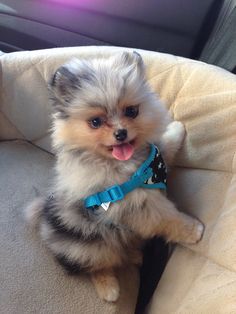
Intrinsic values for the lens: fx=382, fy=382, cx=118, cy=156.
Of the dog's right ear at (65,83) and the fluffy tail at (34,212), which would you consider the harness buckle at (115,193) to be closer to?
the dog's right ear at (65,83)

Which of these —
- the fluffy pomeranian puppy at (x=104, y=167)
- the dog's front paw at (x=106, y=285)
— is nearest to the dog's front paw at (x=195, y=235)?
the fluffy pomeranian puppy at (x=104, y=167)

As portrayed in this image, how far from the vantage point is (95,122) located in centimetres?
102

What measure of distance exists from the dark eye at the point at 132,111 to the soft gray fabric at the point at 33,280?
578mm

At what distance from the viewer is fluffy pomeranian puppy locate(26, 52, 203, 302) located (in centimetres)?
102

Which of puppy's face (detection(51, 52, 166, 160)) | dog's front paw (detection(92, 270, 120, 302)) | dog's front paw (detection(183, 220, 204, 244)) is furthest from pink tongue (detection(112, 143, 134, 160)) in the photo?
dog's front paw (detection(92, 270, 120, 302))

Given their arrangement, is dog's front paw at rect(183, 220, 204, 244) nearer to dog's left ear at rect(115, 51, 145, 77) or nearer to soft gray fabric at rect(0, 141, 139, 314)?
soft gray fabric at rect(0, 141, 139, 314)

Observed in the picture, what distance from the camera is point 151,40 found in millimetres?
1862

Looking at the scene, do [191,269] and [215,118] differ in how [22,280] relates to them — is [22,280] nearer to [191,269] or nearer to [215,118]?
[191,269]

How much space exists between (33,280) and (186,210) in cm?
55

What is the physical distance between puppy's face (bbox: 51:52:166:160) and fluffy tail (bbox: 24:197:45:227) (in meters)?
0.37

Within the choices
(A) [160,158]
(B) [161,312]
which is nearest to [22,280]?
(B) [161,312]

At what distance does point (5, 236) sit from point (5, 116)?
61cm

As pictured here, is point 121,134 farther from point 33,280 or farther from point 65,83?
point 33,280

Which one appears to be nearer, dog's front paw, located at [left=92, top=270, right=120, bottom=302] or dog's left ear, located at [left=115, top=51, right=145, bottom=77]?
dog's left ear, located at [left=115, top=51, right=145, bottom=77]
